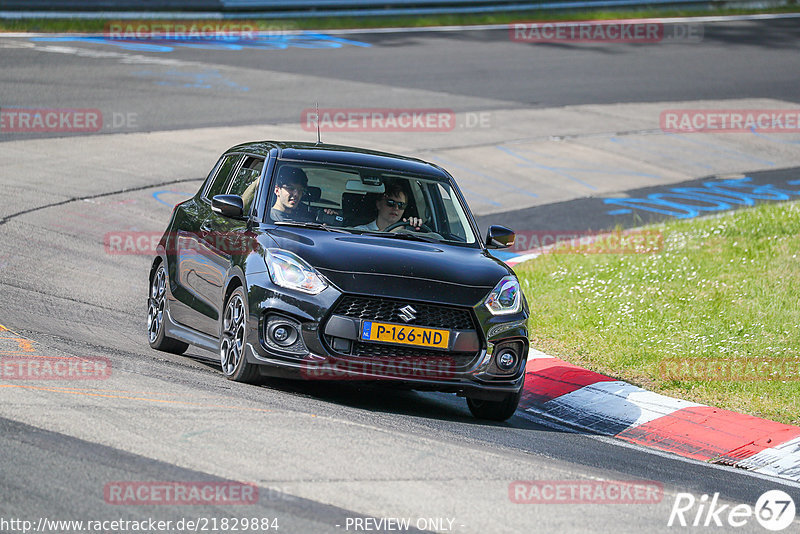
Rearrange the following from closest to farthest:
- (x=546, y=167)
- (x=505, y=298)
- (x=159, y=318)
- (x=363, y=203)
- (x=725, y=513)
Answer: (x=725, y=513), (x=505, y=298), (x=363, y=203), (x=159, y=318), (x=546, y=167)

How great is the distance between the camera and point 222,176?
30.9ft

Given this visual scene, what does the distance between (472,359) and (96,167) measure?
1042 cm

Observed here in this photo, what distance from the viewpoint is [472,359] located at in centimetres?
761

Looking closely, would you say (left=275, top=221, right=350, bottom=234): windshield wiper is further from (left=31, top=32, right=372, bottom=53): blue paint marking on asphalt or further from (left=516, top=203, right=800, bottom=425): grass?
(left=31, top=32, right=372, bottom=53): blue paint marking on asphalt

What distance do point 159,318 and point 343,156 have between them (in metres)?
1.98

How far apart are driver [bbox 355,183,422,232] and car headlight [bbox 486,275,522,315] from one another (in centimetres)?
97

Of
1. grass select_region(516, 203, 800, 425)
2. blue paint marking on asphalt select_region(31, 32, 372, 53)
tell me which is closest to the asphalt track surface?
grass select_region(516, 203, 800, 425)

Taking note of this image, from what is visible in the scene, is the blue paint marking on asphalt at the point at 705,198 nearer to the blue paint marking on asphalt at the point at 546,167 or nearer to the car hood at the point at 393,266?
the blue paint marking on asphalt at the point at 546,167

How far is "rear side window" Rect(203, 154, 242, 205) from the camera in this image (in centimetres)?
932

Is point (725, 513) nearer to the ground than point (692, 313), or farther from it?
farther from it

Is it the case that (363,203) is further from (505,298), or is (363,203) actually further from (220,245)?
(505,298)

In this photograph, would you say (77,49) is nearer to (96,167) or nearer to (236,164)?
(96,167)

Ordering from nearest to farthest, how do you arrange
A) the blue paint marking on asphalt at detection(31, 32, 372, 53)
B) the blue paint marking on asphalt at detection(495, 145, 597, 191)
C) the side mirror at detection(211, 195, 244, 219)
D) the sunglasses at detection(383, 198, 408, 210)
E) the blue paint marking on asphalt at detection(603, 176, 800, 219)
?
the side mirror at detection(211, 195, 244, 219), the sunglasses at detection(383, 198, 408, 210), the blue paint marking on asphalt at detection(603, 176, 800, 219), the blue paint marking on asphalt at detection(495, 145, 597, 191), the blue paint marking on asphalt at detection(31, 32, 372, 53)

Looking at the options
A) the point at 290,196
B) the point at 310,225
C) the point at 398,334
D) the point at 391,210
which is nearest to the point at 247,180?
the point at 290,196
